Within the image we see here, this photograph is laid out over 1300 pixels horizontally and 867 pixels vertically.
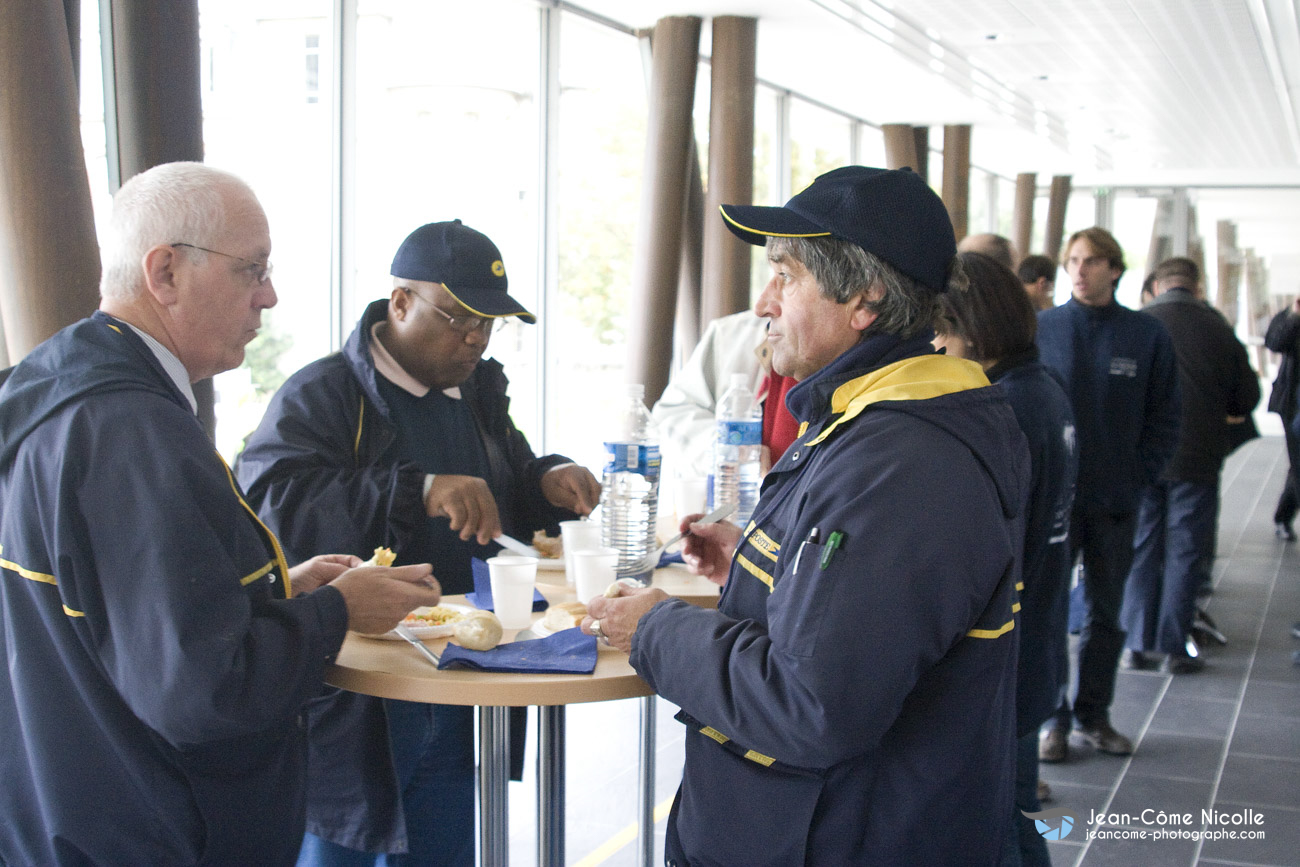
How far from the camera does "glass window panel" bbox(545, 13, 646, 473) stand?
6520 mm

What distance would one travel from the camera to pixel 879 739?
52.6 inches

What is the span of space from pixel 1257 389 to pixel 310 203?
4964mm

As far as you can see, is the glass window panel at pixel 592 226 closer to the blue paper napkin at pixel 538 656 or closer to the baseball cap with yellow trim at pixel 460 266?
the baseball cap with yellow trim at pixel 460 266

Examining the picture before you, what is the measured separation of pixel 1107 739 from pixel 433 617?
3091 millimetres

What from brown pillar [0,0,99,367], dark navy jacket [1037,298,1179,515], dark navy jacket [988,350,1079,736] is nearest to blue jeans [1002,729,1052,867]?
dark navy jacket [988,350,1079,736]

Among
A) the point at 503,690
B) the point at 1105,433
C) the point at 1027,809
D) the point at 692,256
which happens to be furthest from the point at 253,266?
the point at 692,256

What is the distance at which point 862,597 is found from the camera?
4.17 feet

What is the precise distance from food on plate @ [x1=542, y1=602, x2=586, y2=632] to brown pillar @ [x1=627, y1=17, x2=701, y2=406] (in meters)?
4.33

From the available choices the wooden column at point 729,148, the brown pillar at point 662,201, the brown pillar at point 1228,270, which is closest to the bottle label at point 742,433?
the brown pillar at point 662,201

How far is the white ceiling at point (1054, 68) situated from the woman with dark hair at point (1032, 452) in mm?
4041

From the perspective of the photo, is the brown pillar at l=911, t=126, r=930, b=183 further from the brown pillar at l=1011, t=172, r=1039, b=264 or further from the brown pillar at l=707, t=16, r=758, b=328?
the brown pillar at l=707, t=16, r=758, b=328

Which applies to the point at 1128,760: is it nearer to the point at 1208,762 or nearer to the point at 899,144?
the point at 1208,762

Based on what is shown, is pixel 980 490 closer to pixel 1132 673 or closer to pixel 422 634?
pixel 422 634

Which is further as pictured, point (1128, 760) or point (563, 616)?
point (1128, 760)
